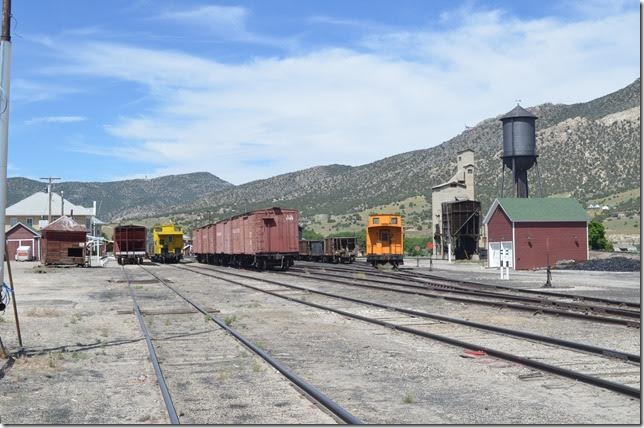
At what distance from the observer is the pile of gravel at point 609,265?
4038 centimetres

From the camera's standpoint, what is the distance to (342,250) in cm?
5997

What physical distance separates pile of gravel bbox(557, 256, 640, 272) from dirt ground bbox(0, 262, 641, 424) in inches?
1029

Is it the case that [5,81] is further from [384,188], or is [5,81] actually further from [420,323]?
[384,188]

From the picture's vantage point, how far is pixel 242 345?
12.5 m

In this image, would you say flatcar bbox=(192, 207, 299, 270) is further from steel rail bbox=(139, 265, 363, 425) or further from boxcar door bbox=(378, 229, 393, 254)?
steel rail bbox=(139, 265, 363, 425)

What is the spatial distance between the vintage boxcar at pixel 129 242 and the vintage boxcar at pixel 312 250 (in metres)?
16.0

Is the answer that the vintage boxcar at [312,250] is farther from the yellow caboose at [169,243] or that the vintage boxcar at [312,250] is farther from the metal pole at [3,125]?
the metal pole at [3,125]

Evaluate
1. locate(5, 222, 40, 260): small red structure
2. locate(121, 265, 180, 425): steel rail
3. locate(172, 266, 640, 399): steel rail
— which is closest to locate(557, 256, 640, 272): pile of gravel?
locate(172, 266, 640, 399): steel rail

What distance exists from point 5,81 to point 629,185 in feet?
362

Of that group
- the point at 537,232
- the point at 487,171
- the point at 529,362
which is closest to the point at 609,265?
the point at 537,232

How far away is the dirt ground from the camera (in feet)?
24.6

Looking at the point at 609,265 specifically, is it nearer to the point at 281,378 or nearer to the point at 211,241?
the point at 211,241

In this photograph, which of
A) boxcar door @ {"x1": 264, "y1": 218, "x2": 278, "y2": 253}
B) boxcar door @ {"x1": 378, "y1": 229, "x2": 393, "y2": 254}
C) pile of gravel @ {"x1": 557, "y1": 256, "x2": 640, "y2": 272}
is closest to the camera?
pile of gravel @ {"x1": 557, "y1": 256, "x2": 640, "y2": 272}

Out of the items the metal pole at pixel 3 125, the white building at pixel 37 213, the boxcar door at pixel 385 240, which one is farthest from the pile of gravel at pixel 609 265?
the white building at pixel 37 213
